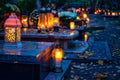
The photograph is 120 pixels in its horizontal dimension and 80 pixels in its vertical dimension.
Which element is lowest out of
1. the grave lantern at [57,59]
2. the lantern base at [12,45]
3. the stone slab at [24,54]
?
the grave lantern at [57,59]

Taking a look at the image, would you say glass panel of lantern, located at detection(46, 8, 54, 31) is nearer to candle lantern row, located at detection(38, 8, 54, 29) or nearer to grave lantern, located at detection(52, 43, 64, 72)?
candle lantern row, located at detection(38, 8, 54, 29)

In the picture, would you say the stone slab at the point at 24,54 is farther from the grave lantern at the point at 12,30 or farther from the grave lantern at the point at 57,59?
the grave lantern at the point at 57,59

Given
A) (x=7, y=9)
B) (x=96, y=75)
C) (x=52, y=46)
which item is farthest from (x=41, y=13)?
(x=52, y=46)

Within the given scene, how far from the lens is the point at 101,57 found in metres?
9.96

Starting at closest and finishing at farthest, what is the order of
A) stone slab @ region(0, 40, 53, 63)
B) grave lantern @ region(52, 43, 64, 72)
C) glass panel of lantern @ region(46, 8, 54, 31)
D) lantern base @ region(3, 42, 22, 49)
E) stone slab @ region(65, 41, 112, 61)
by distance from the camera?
stone slab @ region(0, 40, 53, 63), lantern base @ region(3, 42, 22, 49), grave lantern @ region(52, 43, 64, 72), stone slab @ region(65, 41, 112, 61), glass panel of lantern @ region(46, 8, 54, 31)

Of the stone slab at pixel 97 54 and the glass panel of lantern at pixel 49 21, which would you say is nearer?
the stone slab at pixel 97 54

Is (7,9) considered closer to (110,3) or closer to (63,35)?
(63,35)

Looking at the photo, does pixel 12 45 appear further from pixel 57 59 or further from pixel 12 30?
pixel 57 59

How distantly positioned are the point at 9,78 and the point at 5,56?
13.2 inches

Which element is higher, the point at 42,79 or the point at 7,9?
the point at 7,9

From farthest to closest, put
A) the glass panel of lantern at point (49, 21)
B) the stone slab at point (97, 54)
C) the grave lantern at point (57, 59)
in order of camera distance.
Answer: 1. the glass panel of lantern at point (49, 21)
2. the stone slab at point (97, 54)
3. the grave lantern at point (57, 59)

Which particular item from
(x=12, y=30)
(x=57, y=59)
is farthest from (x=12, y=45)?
(x=57, y=59)

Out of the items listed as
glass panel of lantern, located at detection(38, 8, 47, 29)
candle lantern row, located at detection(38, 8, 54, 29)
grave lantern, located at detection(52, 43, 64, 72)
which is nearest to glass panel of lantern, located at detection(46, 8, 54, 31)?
candle lantern row, located at detection(38, 8, 54, 29)

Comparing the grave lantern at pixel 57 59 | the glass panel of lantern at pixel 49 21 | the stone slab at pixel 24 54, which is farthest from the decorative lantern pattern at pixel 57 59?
the glass panel of lantern at pixel 49 21
